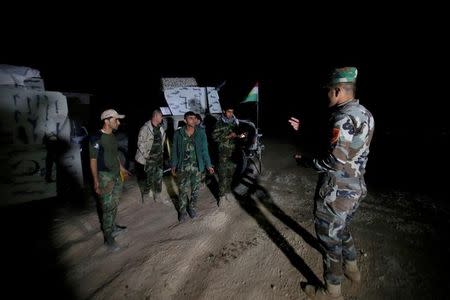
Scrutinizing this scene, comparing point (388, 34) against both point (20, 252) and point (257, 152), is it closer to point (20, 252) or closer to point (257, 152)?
point (257, 152)

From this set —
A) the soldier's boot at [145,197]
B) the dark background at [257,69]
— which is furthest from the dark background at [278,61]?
the soldier's boot at [145,197]

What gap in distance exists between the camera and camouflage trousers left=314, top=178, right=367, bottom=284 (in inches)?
118

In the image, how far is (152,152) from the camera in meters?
6.30

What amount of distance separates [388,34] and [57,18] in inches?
785

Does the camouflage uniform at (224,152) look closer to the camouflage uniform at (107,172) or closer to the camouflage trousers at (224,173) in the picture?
the camouflage trousers at (224,173)

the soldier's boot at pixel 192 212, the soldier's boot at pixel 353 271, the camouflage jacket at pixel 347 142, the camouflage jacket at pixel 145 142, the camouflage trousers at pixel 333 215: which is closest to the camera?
the camouflage jacket at pixel 347 142

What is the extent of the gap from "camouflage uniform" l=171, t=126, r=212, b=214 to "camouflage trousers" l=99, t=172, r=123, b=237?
1232 mm

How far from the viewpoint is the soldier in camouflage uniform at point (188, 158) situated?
17.4ft

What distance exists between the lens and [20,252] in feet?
15.2

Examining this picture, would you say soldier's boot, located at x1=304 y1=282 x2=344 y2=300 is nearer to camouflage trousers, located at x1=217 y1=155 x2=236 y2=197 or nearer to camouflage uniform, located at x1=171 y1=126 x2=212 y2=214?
camouflage uniform, located at x1=171 y1=126 x2=212 y2=214

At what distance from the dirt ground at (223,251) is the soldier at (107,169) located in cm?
63

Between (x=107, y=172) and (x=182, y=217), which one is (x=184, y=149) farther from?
(x=107, y=172)

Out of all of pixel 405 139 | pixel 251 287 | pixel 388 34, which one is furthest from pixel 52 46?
pixel 388 34

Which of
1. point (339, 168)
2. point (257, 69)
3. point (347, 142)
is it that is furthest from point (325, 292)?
point (257, 69)
